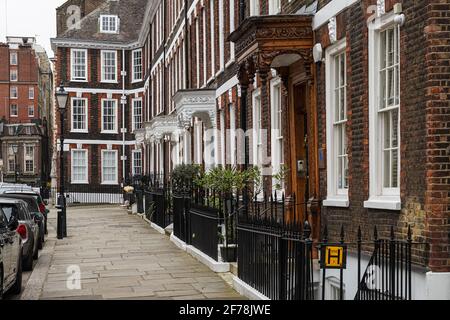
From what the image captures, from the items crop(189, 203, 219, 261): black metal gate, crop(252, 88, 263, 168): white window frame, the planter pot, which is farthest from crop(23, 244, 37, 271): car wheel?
crop(252, 88, 263, 168): white window frame

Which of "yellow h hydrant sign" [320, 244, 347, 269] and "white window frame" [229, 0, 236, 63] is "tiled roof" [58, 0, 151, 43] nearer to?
"white window frame" [229, 0, 236, 63]

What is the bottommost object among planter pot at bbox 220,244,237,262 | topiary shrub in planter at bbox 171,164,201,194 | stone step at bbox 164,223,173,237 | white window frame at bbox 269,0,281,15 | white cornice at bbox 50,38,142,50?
stone step at bbox 164,223,173,237

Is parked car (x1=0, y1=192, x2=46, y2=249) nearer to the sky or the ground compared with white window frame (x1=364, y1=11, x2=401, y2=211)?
nearer to the ground

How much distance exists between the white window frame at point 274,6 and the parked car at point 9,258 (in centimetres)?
678

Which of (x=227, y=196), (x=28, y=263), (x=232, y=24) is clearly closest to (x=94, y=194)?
(x=232, y=24)

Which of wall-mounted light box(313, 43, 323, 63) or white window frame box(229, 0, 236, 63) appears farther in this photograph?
white window frame box(229, 0, 236, 63)

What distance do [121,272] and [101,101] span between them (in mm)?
38442

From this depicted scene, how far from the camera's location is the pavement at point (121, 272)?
1138 centimetres

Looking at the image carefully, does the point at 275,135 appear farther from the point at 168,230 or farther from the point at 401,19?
the point at 168,230

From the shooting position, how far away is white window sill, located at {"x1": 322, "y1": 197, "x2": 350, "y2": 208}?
10.7m

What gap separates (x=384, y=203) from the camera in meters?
9.11

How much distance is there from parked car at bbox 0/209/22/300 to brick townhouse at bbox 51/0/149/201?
125 ft

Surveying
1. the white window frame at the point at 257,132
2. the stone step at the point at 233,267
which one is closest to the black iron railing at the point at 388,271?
the stone step at the point at 233,267

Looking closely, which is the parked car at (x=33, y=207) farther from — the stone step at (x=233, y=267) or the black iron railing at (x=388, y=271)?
the black iron railing at (x=388, y=271)
